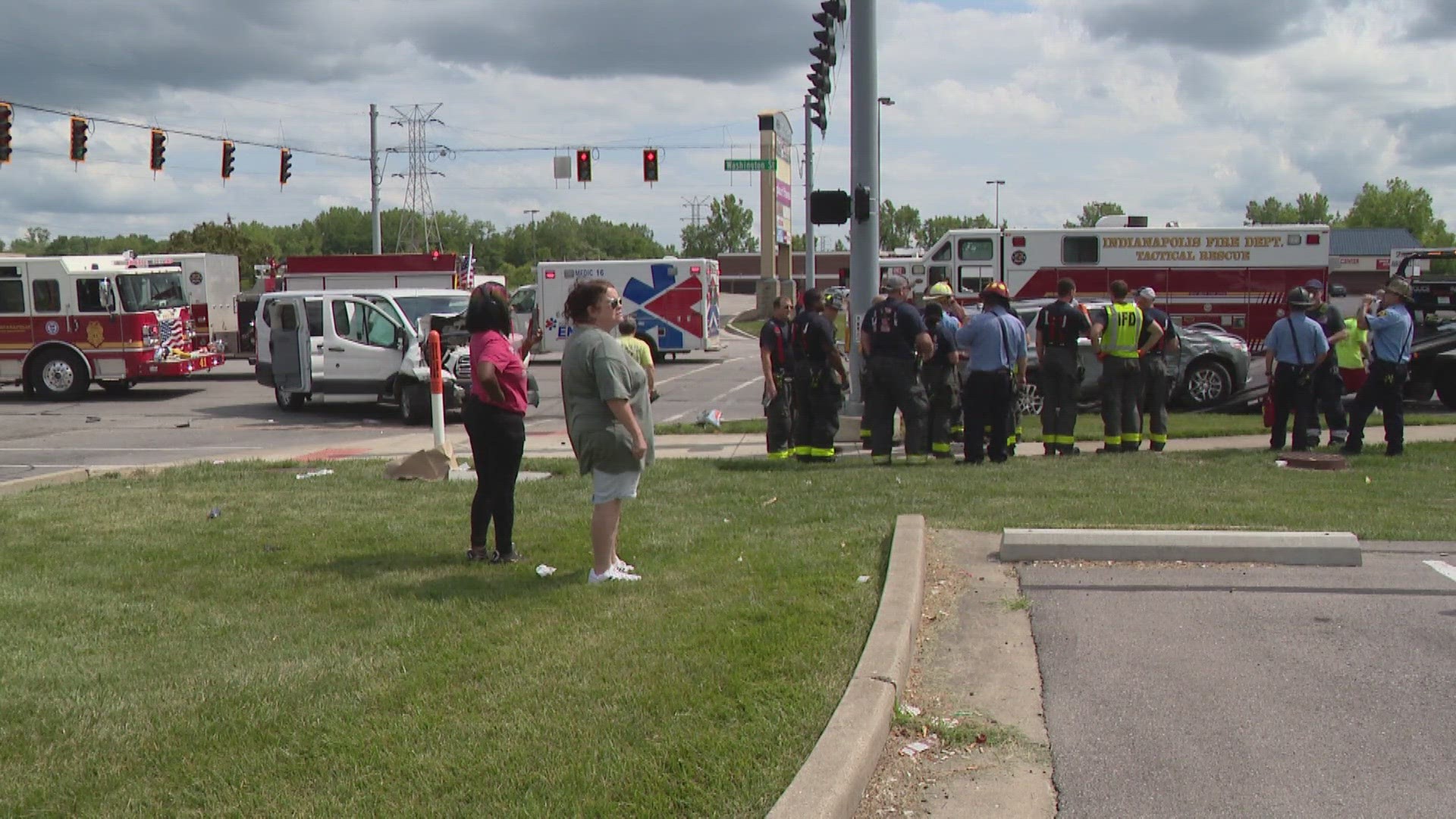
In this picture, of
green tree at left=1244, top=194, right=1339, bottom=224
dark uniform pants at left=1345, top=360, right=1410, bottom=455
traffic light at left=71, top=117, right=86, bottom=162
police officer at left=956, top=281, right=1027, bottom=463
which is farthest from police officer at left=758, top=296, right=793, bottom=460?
green tree at left=1244, top=194, right=1339, bottom=224

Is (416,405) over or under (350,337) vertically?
under

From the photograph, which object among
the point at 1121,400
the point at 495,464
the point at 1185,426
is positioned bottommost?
the point at 1185,426

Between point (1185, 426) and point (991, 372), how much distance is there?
5.40 meters

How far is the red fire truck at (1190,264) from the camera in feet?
76.6

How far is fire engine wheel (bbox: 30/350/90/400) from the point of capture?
76.9 ft

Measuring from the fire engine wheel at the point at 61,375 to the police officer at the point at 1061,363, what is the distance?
753 inches

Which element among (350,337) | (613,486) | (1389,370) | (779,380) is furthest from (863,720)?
(350,337)

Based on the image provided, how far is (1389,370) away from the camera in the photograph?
1156cm

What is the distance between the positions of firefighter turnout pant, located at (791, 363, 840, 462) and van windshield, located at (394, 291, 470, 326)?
968 centimetres

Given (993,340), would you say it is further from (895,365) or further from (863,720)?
(863,720)

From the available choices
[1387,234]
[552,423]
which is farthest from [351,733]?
[1387,234]

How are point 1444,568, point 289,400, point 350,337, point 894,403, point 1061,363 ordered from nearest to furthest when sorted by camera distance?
point 1444,568
point 894,403
point 1061,363
point 350,337
point 289,400

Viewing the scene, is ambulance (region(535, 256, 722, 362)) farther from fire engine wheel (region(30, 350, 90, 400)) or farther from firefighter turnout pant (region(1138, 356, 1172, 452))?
firefighter turnout pant (region(1138, 356, 1172, 452))

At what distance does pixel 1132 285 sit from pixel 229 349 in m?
20.5
